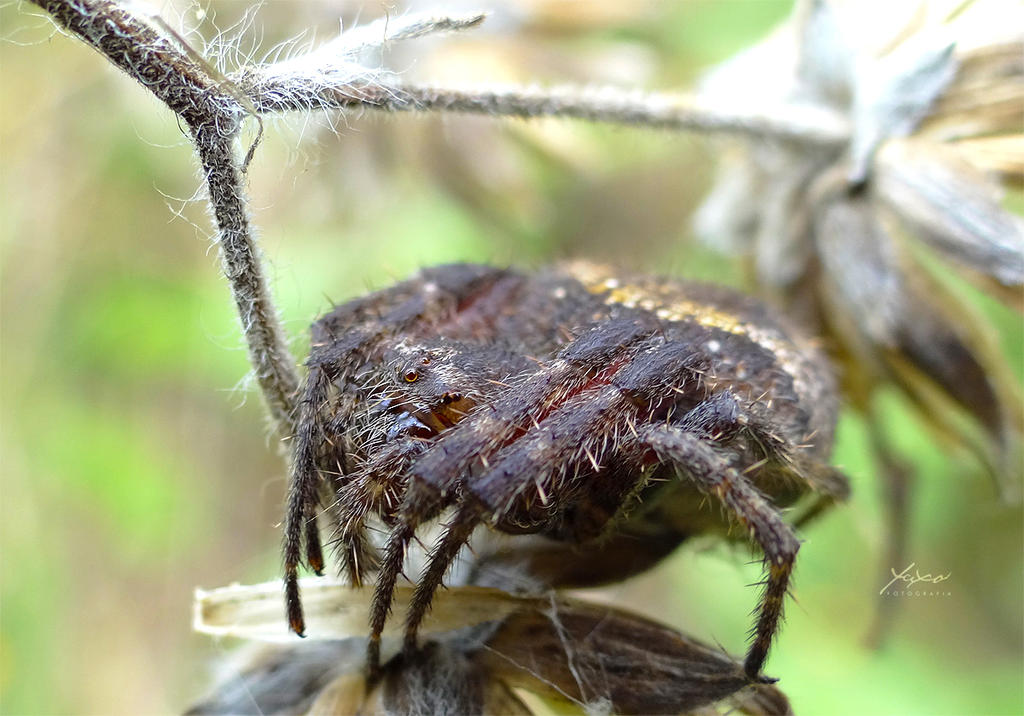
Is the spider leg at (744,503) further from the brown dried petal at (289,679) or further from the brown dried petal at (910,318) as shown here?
the brown dried petal at (910,318)

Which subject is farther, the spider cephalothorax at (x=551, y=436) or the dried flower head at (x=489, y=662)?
the dried flower head at (x=489, y=662)

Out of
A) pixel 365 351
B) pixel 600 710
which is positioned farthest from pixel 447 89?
pixel 600 710

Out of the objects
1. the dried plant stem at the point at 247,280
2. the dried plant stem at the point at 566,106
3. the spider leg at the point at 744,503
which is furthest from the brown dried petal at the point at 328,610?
the dried plant stem at the point at 566,106

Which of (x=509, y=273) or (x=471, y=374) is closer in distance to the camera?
(x=471, y=374)

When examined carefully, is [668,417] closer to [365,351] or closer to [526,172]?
[365,351]

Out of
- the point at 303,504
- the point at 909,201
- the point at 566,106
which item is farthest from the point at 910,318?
the point at 303,504
